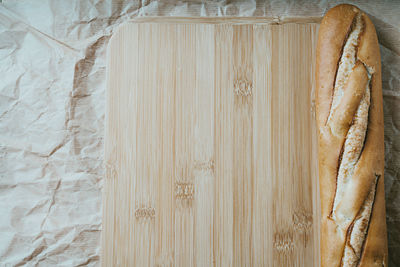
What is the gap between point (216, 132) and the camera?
0.76 m

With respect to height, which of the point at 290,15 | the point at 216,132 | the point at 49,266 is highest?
the point at 290,15

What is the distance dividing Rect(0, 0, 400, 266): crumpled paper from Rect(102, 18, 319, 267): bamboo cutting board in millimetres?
93

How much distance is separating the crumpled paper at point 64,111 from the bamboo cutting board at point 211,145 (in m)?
0.09

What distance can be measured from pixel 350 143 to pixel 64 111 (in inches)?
32.9

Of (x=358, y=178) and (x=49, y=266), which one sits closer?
(x=358, y=178)

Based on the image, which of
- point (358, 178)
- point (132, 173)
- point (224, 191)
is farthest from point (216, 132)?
point (358, 178)

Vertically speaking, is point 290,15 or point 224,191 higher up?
point 290,15

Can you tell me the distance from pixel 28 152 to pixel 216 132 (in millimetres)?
598

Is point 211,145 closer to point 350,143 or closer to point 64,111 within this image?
point 350,143

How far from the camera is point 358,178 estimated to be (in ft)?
2.10

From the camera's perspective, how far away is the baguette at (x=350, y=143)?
63cm

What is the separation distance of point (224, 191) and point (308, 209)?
0.25 m

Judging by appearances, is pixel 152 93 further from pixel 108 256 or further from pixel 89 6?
pixel 108 256

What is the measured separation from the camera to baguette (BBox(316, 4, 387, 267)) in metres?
0.63
